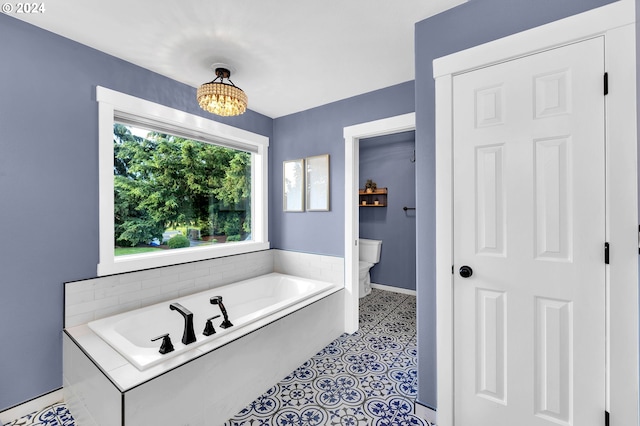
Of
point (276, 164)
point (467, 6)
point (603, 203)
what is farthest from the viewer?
point (276, 164)

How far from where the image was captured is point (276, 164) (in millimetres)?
3520

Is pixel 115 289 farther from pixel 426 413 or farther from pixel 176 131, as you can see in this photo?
pixel 426 413

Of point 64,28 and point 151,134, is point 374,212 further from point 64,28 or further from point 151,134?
point 64,28

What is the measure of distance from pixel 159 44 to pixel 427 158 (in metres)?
2.04

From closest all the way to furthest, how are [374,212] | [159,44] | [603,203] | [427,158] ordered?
1. [603,203]
2. [427,158]
3. [159,44]
4. [374,212]

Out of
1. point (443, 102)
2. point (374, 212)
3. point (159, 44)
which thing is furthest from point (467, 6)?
point (374, 212)

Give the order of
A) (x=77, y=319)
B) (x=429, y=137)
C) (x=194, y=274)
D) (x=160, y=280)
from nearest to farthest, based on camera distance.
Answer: (x=429, y=137) < (x=77, y=319) < (x=160, y=280) < (x=194, y=274)

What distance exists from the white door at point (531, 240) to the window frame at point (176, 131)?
2276 millimetres

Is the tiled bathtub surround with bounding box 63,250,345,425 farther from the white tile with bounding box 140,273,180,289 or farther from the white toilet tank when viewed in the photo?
the white toilet tank

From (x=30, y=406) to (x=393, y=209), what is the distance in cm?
427

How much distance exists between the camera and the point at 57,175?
73.9 inches

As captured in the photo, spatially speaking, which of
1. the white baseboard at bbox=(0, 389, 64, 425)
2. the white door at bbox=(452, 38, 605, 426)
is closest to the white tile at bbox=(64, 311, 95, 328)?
the white baseboard at bbox=(0, 389, 64, 425)

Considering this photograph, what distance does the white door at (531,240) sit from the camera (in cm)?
129

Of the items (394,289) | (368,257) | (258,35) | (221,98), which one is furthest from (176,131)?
(394,289)
